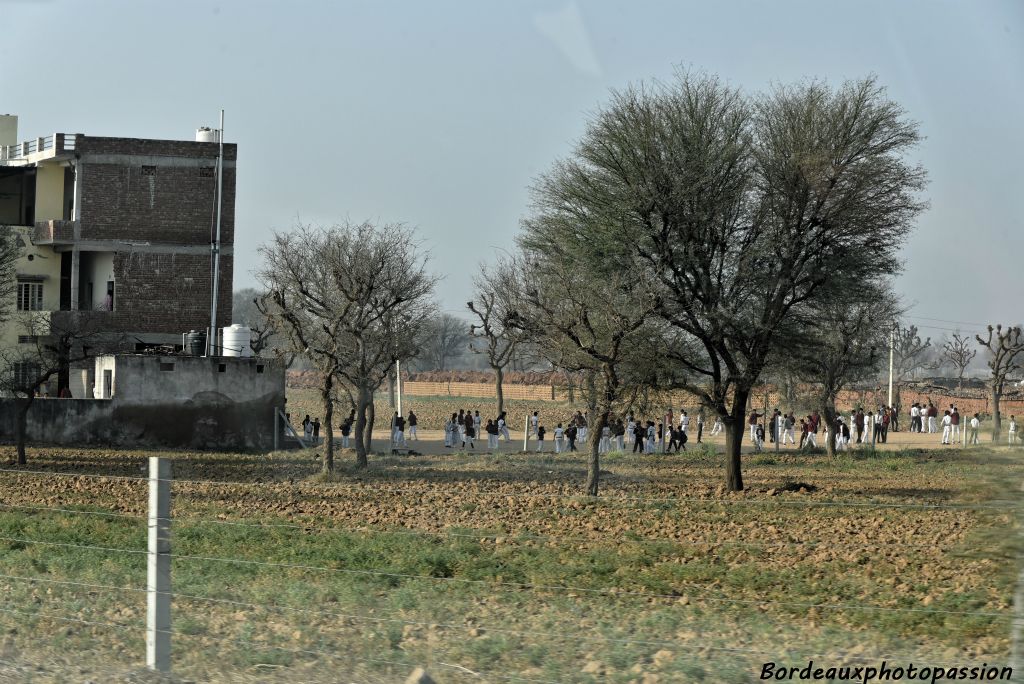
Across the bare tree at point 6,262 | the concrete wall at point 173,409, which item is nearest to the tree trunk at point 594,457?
the concrete wall at point 173,409

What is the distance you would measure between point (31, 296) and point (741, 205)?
37189 millimetres

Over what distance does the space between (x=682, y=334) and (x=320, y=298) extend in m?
13.9

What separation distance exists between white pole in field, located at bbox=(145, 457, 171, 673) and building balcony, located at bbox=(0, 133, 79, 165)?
46370 mm

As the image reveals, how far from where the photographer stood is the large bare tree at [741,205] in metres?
28.7

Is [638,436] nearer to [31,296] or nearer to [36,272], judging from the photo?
[36,272]

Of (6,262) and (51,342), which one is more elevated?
(6,262)

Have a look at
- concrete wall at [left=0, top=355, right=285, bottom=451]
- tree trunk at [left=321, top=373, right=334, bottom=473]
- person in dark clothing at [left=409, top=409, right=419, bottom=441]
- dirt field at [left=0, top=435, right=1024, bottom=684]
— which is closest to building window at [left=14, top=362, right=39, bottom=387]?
concrete wall at [left=0, top=355, right=285, bottom=451]

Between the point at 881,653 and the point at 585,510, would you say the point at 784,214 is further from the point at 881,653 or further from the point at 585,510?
the point at 881,653

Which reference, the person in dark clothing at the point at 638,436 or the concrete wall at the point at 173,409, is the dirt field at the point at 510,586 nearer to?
the concrete wall at the point at 173,409

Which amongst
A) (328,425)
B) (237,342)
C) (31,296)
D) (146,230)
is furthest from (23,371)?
(328,425)

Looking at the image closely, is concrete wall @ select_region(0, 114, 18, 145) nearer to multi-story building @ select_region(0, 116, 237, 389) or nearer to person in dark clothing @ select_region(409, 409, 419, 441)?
multi-story building @ select_region(0, 116, 237, 389)

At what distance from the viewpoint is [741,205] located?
96.2 ft

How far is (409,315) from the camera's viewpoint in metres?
40.1

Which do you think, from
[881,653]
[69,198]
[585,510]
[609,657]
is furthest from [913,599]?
[69,198]
